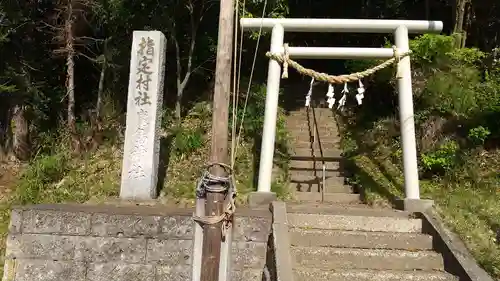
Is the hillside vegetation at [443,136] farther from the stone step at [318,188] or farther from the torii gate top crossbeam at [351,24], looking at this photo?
the torii gate top crossbeam at [351,24]

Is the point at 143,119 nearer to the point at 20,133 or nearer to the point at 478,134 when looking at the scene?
the point at 20,133

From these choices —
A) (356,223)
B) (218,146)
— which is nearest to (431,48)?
(356,223)

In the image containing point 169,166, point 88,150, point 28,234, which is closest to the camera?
point 28,234

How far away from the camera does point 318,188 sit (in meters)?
8.62

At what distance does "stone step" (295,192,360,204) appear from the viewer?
316 inches

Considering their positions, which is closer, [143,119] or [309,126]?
[143,119]

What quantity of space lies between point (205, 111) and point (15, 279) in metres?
5.48

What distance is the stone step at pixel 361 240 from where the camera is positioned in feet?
18.2

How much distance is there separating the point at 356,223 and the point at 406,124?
1.76 m

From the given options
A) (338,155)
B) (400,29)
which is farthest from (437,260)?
(338,155)

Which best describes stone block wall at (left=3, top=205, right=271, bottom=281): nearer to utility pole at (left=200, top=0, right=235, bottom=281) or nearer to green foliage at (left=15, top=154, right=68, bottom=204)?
green foliage at (left=15, top=154, right=68, bottom=204)

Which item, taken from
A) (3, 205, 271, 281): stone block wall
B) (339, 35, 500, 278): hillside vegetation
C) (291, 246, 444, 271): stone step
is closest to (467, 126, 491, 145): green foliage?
(339, 35, 500, 278): hillside vegetation

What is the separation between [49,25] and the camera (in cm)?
997

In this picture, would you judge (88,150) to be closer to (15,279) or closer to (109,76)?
(109,76)
